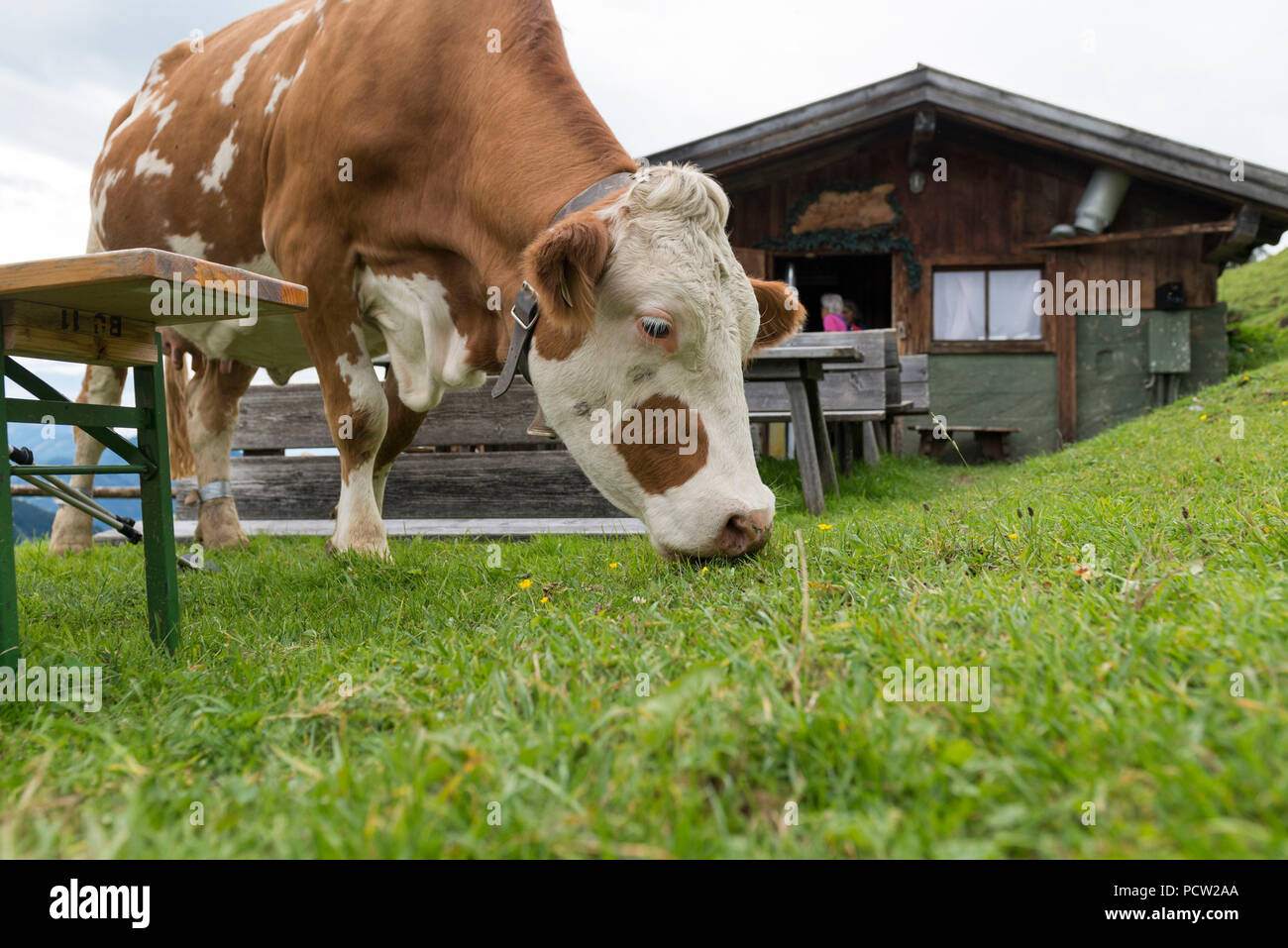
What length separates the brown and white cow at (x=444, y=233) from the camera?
2615 mm

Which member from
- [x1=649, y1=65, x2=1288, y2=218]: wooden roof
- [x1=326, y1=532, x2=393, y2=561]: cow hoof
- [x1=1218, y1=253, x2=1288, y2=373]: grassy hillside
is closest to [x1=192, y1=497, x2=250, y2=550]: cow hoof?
[x1=326, y1=532, x2=393, y2=561]: cow hoof

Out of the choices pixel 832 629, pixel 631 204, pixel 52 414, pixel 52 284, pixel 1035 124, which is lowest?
pixel 832 629

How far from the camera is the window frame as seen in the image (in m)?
10.7

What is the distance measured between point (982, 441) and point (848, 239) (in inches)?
126

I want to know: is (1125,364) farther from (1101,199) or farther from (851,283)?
(851,283)

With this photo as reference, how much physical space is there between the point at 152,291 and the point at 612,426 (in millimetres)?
1361

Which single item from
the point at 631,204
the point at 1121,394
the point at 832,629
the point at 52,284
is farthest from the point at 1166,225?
the point at 52,284

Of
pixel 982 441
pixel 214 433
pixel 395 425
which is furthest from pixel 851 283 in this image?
pixel 395 425

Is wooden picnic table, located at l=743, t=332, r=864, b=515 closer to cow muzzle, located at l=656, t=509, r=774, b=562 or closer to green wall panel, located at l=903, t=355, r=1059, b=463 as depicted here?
cow muzzle, located at l=656, t=509, r=774, b=562

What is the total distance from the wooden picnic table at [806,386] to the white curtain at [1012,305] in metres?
6.28

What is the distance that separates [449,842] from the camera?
917mm

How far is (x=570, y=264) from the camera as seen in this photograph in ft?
8.30

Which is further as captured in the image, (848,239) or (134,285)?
(848,239)
